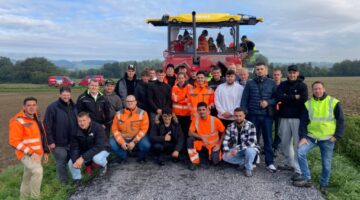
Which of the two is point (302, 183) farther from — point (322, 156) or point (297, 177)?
point (322, 156)

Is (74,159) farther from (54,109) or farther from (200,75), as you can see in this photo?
(200,75)

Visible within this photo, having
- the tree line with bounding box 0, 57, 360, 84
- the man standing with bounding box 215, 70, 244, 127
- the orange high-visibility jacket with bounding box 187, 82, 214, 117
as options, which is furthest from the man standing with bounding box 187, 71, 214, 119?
the tree line with bounding box 0, 57, 360, 84

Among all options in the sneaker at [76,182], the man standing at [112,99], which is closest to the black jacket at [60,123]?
the sneaker at [76,182]

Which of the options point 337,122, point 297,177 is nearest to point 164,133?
point 297,177

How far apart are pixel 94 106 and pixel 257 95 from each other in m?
3.24

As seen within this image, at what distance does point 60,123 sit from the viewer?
5.87m

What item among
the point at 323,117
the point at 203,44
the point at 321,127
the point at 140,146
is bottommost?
Answer: the point at 140,146

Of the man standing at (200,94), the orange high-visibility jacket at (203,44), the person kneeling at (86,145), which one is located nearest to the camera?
the person kneeling at (86,145)

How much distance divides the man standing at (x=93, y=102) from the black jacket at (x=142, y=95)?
33.8 inches

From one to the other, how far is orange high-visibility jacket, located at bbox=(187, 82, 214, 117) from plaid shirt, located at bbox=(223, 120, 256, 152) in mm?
778

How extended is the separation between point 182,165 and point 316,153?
10.6ft

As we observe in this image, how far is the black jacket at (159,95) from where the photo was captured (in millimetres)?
6977

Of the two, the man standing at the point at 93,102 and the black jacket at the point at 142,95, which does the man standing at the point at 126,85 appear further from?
the man standing at the point at 93,102

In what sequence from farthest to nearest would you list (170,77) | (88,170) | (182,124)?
1. (170,77)
2. (182,124)
3. (88,170)
